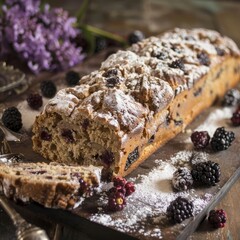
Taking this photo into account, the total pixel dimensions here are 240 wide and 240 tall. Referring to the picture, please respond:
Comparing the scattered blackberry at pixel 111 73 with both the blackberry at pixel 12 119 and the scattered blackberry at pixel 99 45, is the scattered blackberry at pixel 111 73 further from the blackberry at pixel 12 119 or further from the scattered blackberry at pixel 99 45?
the scattered blackberry at pixel 99 45

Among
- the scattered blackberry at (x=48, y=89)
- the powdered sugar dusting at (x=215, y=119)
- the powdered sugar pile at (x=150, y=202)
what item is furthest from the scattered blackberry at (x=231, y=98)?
the scattered blackberry at (x=48, y=89)

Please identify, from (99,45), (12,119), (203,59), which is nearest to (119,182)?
(12,119)

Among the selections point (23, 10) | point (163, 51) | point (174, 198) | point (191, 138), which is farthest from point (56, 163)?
point (23, 10)

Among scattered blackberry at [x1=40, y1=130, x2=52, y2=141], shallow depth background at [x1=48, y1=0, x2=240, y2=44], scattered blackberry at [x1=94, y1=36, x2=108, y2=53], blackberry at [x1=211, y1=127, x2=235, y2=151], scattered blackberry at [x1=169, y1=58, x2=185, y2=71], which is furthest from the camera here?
shallow depth background at [x1=48, y1=0, x2=240, y2=44]

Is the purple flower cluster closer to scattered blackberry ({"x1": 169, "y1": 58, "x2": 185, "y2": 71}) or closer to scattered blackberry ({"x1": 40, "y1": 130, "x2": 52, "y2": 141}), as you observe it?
scattered blackberry ({"x1": 169, "y1": 58, "x2": 185, "y2": 71})

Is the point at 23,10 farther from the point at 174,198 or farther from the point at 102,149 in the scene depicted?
the point at 174,198

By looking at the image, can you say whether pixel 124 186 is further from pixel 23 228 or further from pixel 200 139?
pixel 200 139

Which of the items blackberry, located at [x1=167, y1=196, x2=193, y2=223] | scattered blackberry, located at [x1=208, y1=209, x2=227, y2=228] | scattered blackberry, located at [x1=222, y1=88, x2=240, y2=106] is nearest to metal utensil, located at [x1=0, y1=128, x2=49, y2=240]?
blackberry, located at [x1=167, y1=196, x2=193, y2=223]
